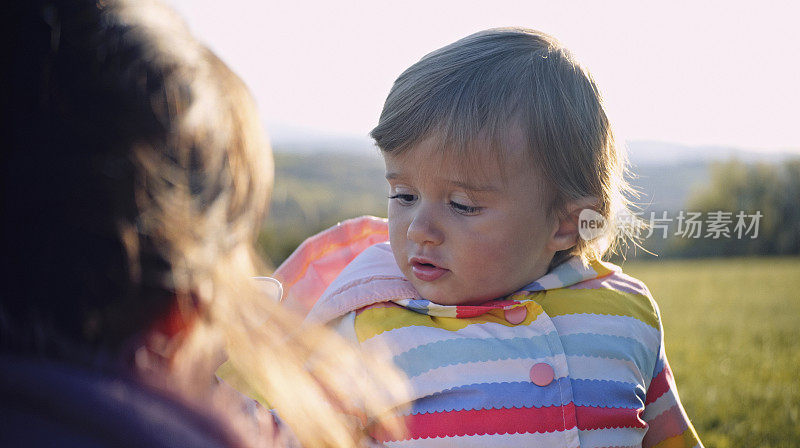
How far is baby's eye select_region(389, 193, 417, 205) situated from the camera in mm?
1868

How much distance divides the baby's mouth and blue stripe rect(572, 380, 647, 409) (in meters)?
0.48

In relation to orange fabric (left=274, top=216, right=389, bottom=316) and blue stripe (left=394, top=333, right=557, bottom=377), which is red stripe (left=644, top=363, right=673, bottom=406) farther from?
orange fabric (left=274, top=216, right=389, bottom=316)

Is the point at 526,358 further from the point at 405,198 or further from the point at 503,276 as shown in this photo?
the point at 405,198

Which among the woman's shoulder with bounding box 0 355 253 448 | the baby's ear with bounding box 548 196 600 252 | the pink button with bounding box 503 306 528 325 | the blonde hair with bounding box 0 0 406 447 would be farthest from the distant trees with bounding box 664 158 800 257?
the woman's shoulder with bounding box 0 355 253 448

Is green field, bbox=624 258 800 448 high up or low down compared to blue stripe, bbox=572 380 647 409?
down

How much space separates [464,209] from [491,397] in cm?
51

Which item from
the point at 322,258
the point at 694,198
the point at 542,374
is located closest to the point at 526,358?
the point at 542,374

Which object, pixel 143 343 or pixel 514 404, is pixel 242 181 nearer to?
pixel 143 343

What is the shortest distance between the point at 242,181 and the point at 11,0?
0.43m

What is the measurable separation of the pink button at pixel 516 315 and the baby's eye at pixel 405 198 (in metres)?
0.42

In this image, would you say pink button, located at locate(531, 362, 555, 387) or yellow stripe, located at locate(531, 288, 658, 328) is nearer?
pink button, located at locate(531, 362, 555, 387)

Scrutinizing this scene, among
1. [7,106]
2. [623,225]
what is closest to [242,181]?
[7,106]

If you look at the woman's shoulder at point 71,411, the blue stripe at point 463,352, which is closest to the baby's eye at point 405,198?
the blue stripe at point 463,352

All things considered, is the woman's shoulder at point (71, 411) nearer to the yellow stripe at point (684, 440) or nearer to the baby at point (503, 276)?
the baby at point (503, 276)
